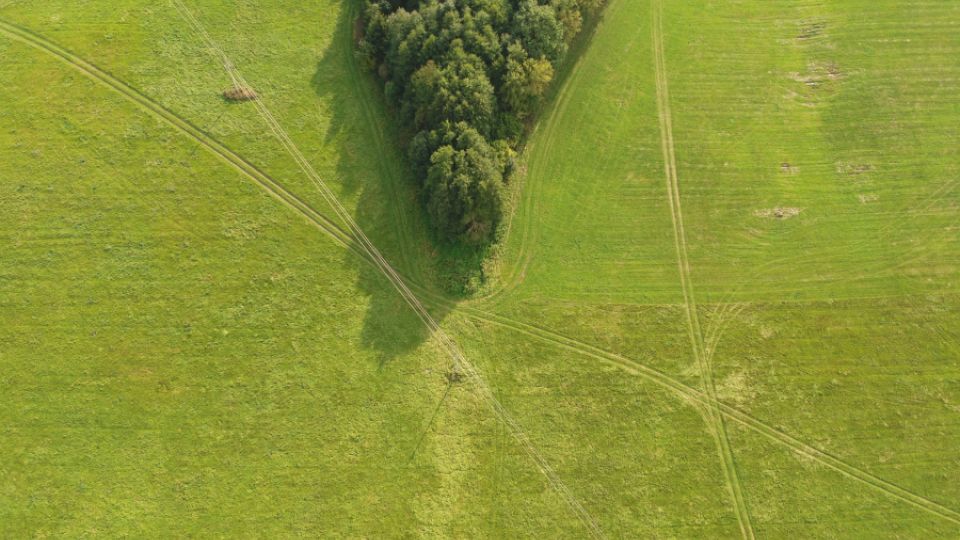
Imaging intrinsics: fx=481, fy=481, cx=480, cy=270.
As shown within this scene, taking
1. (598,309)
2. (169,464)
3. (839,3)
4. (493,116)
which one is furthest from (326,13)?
(839,3)

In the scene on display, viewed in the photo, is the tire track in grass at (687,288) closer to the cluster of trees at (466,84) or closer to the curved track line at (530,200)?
the curved track line at (530,200)

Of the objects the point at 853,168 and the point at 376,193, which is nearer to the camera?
the point at 376,193

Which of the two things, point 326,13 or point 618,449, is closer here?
point 618,449

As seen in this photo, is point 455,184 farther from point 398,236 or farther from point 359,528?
point 359,528

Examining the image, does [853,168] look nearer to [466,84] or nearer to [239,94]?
[466,84]

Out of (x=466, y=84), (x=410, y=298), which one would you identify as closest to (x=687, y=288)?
(x=410, y=298)
